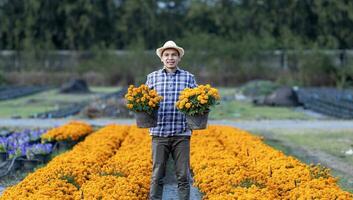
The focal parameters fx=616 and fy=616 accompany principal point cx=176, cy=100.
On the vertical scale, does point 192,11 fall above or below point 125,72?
above

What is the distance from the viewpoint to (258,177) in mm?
7047

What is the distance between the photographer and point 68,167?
24.4 feet

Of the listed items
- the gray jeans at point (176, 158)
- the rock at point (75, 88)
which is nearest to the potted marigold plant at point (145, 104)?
the gray jeans at point (176, 158)

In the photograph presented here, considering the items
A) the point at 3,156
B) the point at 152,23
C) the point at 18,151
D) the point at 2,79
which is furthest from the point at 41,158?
the point at 152,23

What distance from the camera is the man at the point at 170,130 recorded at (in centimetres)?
636

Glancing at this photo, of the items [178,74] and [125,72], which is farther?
[125,72]

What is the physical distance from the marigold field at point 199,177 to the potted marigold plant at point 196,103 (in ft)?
2.49

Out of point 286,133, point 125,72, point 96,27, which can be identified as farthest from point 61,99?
point 96,27

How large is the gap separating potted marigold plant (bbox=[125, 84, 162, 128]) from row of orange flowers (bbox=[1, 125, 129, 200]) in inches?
38.8

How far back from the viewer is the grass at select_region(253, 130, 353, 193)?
11.0 m

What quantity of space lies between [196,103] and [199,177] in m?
1.26

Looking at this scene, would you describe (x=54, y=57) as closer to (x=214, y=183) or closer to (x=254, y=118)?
(x=254, y=118)

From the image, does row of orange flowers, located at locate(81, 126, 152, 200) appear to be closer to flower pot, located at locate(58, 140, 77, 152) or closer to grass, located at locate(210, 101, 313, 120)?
flower pot, located at locate(58, 140, 77, 152)

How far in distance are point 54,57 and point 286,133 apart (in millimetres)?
31447
